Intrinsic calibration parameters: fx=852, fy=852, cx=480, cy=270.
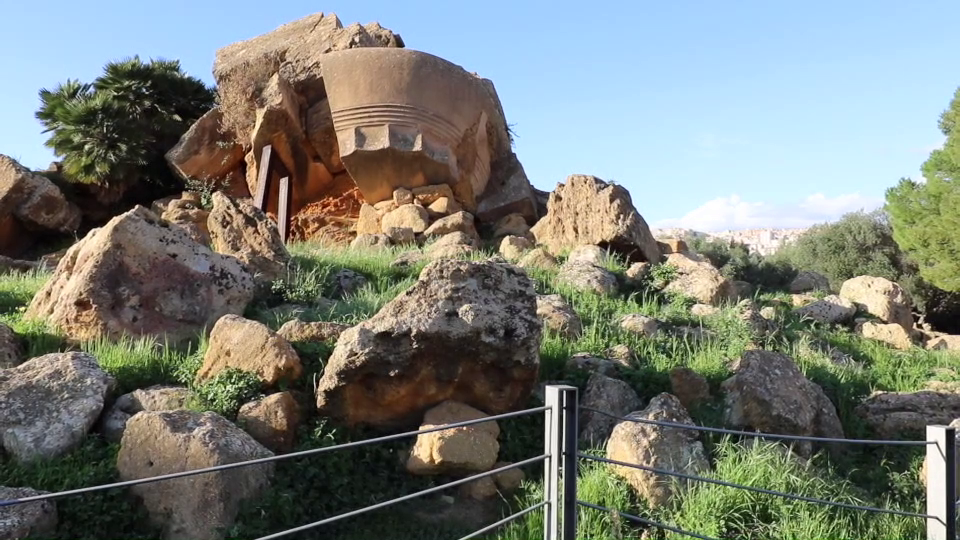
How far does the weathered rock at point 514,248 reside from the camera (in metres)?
10.8

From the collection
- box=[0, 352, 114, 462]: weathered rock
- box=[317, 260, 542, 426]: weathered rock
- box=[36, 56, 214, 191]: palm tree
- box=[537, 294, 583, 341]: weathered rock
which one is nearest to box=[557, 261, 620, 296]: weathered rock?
box=[537, 294, 583, 341]: weathered rock

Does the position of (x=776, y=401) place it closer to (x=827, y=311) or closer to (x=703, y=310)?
(x=703, y=310)

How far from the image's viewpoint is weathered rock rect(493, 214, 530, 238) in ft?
42.9

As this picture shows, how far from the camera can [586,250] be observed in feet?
33.4

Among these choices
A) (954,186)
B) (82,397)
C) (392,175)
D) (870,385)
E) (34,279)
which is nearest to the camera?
(82,397)

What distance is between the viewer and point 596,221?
35.9 feet

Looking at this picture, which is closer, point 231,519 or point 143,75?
point 231,519

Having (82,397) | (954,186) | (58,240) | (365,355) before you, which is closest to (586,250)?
(365,355)

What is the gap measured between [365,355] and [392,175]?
8.08 m

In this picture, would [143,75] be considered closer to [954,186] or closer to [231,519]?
[231,519]

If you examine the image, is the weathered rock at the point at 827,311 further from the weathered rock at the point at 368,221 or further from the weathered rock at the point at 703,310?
the weathered rock at the point at 368,221

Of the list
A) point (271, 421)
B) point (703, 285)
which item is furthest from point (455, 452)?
point (703, 285)

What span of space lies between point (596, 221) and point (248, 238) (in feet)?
15.3

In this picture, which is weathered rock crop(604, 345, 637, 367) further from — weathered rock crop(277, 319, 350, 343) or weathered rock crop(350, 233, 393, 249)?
weathered rock crop(350, 233, 393, 249)
